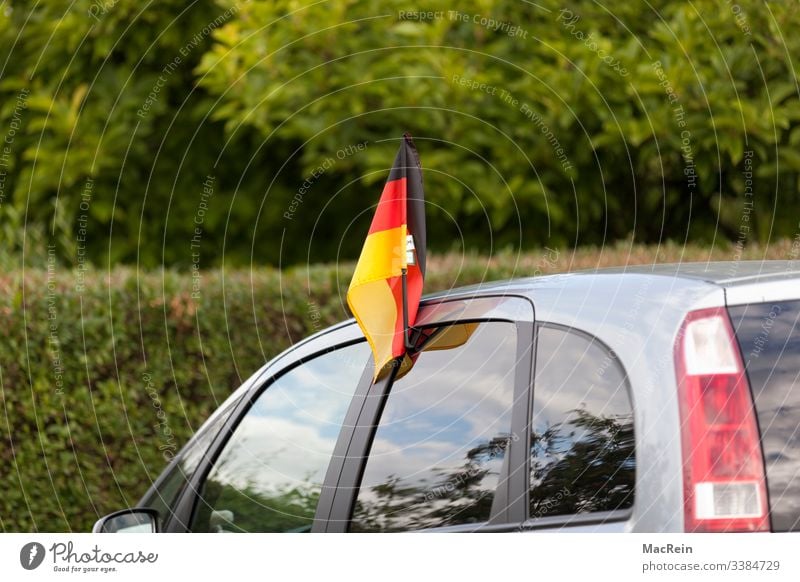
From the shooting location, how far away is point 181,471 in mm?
3662

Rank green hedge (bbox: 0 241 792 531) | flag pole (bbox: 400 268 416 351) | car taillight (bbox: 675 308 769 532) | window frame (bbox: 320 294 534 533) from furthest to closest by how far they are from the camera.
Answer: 1. green hedge (bbox: 0 241 792 531)
2. flag pole (bbox: 400 268 416 351)
3. window frame (bbox: 320 294 534 533)
4. car taillight (bbox: 675 308 769 532)

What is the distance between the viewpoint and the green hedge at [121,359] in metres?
6.09

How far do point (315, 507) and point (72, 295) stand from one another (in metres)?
3.59

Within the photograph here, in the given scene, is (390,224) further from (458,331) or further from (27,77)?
(27,77)

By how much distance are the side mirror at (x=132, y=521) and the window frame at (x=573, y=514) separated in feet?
5.14

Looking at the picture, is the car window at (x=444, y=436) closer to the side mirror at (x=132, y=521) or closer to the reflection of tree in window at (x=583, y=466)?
the reflection of tree in window at (x=583, y=466)

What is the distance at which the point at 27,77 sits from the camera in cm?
881

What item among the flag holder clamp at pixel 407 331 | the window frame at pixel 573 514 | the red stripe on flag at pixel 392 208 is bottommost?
the window frame at pixel 573 514

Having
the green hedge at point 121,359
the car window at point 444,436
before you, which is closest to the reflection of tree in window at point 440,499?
the car window at point 444,436

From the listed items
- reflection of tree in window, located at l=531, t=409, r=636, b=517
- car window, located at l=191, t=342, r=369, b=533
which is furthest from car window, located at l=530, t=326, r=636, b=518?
car window, located at l=191, t=342, r=369, b=533

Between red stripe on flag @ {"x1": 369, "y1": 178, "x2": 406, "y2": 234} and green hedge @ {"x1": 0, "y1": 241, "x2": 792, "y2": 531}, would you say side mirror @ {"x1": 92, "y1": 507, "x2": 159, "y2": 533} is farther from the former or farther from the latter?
green hedge @ {"x1": 0, "y1": 241, "x2": 792, "y2": 531}

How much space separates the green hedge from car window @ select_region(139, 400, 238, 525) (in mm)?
2389

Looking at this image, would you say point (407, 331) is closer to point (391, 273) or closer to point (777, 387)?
point (391, 273)

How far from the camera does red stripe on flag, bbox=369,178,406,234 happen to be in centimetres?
299
